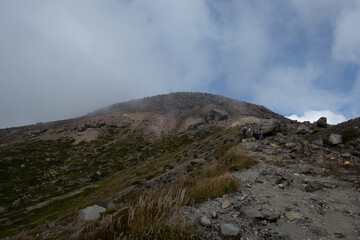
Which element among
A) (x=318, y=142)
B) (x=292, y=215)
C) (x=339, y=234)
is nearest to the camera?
(x=339, y=234)

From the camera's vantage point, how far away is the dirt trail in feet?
16.0

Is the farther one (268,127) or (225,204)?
(268,127)

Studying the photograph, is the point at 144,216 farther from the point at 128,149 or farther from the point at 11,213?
the point at 128,149

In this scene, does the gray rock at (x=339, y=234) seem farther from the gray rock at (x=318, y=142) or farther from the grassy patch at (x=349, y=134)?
the grassy patch at (x=349, y=134)

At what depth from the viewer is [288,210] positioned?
6.04 m

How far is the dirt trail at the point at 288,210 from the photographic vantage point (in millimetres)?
4863

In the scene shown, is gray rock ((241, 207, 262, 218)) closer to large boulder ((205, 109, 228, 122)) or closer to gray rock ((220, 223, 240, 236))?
gray rock ((220, 223, 240, 236))

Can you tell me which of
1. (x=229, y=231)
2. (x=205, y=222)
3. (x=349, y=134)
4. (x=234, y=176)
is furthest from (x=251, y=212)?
(x=349, y=134)

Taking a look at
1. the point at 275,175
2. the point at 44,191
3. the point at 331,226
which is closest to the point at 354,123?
the point at 275,175

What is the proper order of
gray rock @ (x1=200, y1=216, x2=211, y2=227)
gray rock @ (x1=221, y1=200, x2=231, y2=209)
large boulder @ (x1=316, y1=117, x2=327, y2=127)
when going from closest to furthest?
gray rock @ (x1=200, y1=216, x2=211, y2=227) < gray rock @ (x1=221, y1=200, x2=231, y2=209) < large boulder @ (x1=316, y1=117, x2=327, y2=127)

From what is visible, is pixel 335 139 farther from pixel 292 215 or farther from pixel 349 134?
pixel 292 215

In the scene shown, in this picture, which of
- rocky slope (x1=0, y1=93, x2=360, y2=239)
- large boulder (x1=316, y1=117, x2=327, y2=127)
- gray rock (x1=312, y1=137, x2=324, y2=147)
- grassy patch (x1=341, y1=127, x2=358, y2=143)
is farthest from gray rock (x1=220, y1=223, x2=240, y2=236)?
large boulder (x1=316, y1=117, x2=327, y2=127)

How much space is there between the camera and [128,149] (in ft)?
279

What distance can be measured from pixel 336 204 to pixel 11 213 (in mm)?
55768
